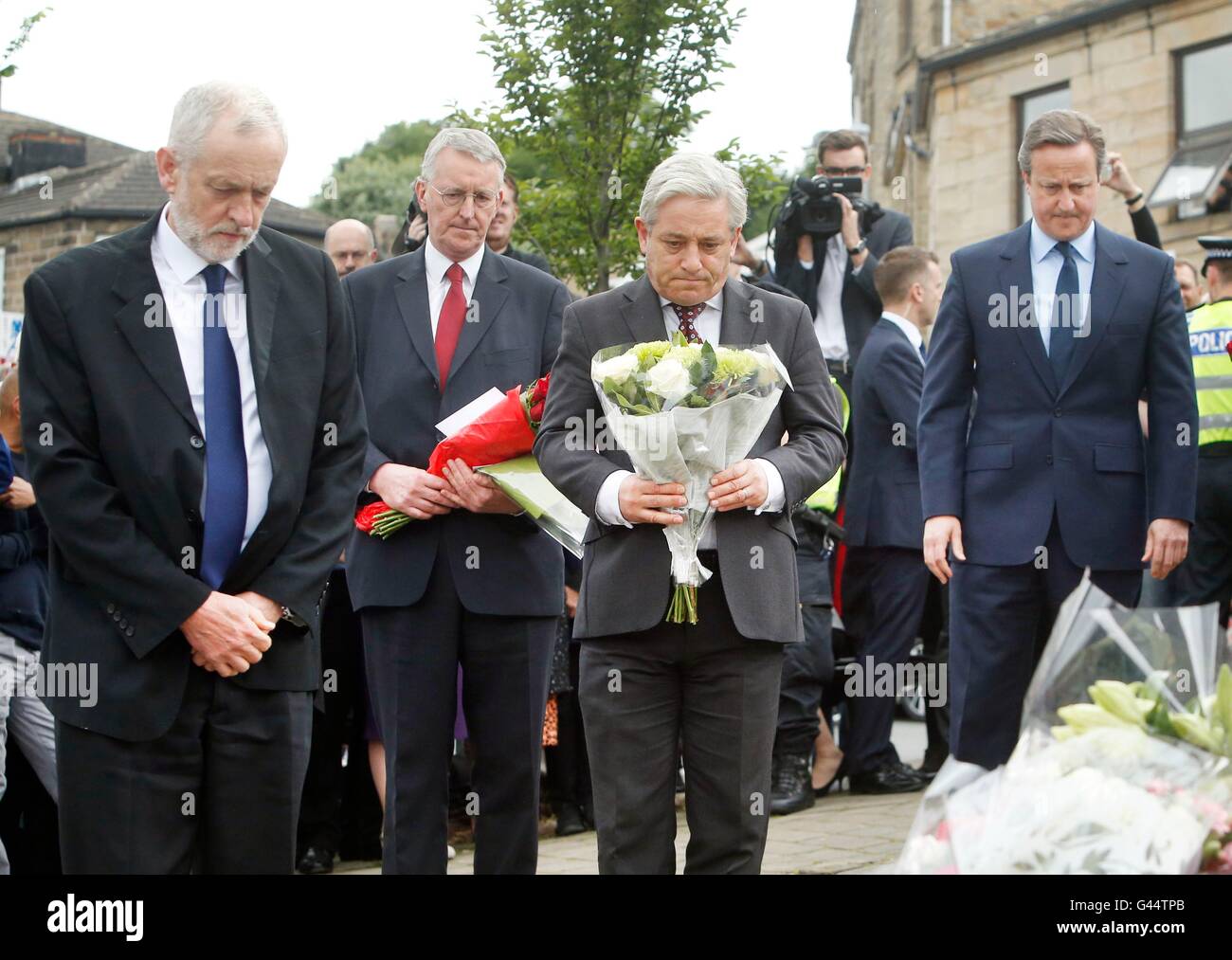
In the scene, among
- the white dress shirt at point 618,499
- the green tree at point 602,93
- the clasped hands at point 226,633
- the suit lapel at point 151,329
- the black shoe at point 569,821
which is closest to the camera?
the clasped hands at point 226,633

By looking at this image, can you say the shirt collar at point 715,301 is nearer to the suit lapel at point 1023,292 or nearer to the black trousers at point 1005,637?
the suit lapel at point 1023,292

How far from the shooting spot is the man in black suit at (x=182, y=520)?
3855 millimetres

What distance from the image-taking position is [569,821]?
8016 millimetres

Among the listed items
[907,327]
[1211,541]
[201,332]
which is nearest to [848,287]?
[907,327]

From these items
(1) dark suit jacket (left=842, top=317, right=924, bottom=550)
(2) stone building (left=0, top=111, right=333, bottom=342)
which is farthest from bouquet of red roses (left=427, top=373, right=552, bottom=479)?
(2) stone building (left=0, top=111, right=333, bottom=342)

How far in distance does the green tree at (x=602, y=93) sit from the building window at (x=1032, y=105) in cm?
1801

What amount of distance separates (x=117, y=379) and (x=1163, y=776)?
2.57m

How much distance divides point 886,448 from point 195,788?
208 inches

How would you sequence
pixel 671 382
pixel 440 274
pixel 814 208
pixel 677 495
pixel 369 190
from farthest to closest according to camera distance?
pixel 369 190, pixel 814 208, pixel 440 274, pixel 677 495, pixel 671 382

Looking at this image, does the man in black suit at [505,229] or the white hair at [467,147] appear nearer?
the white hair at [467,147]

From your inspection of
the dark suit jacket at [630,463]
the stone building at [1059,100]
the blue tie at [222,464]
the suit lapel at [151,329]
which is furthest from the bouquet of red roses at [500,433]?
the stone building at [1059,100]

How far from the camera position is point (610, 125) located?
430 inches

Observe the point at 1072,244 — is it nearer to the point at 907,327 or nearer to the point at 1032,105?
the point at 907,327

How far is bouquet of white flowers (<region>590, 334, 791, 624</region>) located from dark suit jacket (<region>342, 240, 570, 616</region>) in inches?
42.3
